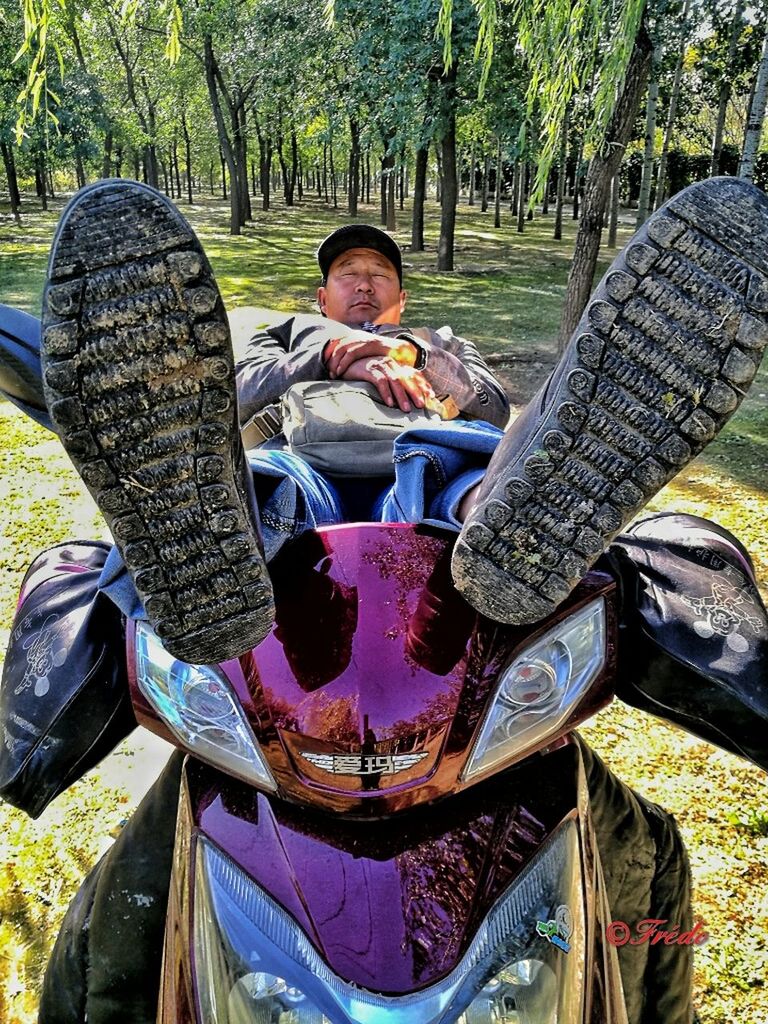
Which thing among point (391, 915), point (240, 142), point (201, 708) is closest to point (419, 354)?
point (201, 708)

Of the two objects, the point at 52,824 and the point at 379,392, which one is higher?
the point at 379,392

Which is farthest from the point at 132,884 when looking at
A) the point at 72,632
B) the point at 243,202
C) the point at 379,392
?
the point at 243,202

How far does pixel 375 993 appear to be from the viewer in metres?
1.04

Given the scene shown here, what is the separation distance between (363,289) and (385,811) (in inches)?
64.6

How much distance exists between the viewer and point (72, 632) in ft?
4.74

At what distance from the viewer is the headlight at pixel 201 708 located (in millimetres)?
1192

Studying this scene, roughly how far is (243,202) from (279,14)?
27.2 ft

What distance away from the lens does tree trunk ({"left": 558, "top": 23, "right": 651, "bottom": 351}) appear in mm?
5754

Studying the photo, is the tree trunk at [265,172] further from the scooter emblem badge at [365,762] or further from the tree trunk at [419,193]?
the scooter emblem badge at [365,762]

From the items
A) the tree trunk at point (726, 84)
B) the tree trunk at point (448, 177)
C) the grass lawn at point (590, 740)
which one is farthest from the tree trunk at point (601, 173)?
the tree trunk at point (726, 84)

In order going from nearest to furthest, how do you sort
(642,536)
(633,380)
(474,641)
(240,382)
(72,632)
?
(633,380), (474,641), (72,632), (642,536), (240,382)

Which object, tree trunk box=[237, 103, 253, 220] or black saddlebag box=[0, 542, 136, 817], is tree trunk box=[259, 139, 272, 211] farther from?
black saddlebag box=[0, 542, 136, 817]

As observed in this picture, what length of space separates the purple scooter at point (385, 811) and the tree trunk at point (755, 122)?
814cm

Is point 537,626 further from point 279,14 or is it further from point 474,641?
point 279,14
